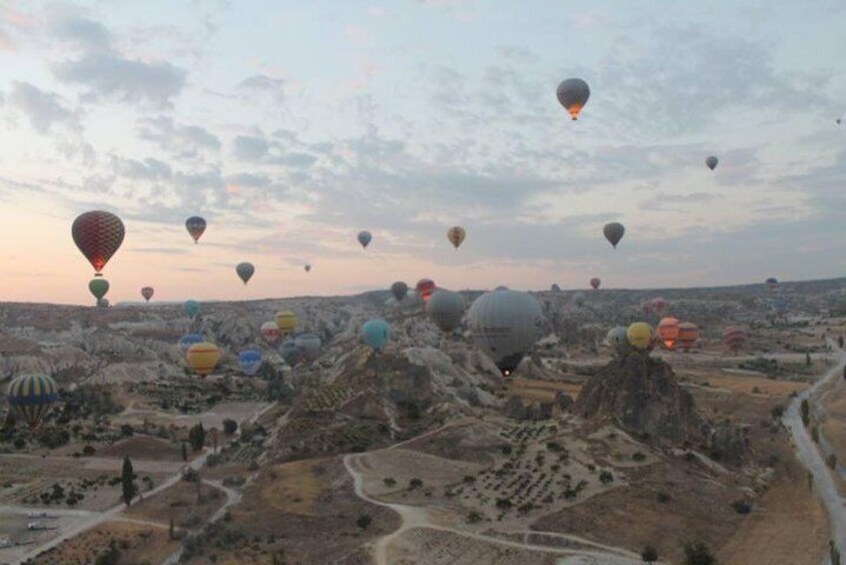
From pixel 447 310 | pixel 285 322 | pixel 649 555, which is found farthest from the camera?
pixel 285 322

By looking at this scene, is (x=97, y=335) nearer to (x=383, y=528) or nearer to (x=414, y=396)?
(x=414, y=396)

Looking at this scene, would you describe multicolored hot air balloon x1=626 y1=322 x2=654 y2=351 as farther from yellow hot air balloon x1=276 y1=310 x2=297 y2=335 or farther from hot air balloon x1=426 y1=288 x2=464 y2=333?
yellow hot air balloon x1=276 y1=310 x2=297 y2=335

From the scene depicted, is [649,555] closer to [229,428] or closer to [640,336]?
[229,428]

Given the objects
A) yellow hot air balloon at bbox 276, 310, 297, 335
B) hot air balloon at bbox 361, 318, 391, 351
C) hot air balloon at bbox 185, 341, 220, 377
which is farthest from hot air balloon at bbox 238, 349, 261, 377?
hot air balloon at bbox 361, 318, 391, 351

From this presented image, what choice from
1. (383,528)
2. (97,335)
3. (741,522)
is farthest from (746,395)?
(97,335)

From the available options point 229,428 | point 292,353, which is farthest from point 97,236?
point 292,353
